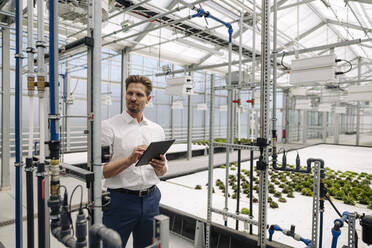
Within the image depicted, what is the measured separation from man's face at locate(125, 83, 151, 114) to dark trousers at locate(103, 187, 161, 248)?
22.6 inches

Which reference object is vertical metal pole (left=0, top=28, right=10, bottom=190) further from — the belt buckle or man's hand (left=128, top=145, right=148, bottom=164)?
man's hand (left=128, top=145, right=148, bottom=164)

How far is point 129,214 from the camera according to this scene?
1.57 metres

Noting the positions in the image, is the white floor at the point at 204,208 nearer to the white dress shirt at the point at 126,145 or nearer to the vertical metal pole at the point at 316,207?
the vertical metal pole at the point at 316,207

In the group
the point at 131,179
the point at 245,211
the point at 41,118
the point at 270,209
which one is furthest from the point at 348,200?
the point at 41,118

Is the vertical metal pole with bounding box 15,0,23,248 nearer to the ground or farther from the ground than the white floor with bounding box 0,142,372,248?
farther from the ground

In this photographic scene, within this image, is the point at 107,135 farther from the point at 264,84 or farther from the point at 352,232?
the point at 352,232

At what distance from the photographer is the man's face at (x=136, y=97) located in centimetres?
162

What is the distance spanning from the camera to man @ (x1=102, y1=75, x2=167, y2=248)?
1563 millimetres

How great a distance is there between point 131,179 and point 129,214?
0.22 metres

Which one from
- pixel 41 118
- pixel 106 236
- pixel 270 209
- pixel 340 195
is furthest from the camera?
pixel 340 195

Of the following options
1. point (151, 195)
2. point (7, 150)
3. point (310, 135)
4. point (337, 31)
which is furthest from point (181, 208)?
point (310, 135)

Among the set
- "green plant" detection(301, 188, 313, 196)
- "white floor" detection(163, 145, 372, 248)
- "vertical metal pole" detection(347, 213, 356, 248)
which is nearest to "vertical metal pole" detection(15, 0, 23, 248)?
"white floor" detection(163, 145, 372, 248)

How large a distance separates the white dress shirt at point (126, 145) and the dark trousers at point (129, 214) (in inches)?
3.0

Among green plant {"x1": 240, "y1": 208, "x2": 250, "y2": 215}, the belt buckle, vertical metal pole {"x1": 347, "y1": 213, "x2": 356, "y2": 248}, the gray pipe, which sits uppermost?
the gray pipe
